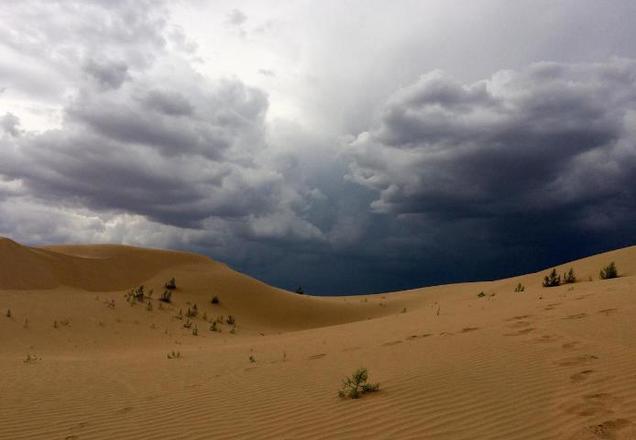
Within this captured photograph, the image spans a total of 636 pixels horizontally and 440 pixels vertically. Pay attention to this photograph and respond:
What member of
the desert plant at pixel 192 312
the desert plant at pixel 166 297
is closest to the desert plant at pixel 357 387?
the desert plant at pixel 192 312

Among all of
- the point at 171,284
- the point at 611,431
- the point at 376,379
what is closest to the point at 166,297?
the point at 171,284

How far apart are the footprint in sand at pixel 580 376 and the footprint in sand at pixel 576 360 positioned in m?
0.33

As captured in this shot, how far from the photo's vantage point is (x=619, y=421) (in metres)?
4.65

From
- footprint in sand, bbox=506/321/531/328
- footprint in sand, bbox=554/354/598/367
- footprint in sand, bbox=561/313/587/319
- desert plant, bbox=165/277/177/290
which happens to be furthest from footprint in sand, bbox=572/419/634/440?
desert plant, bbox=165/277/177/290

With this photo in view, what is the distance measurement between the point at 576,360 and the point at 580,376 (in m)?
0.69

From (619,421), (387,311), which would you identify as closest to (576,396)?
(619,421)

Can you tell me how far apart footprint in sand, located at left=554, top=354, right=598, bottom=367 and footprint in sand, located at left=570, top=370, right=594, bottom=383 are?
329 millimetres

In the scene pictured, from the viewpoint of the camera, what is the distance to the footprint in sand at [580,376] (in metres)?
5.79

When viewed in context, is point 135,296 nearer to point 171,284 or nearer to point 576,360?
point 171,284

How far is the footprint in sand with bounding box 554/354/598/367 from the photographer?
641cm

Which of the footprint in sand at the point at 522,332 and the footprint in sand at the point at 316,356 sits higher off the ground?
the footprint in sand at the point at 522,332

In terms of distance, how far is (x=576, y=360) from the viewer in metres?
6.53

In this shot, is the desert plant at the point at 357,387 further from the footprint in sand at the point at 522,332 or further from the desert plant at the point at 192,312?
the desert plant at the point at 192,312

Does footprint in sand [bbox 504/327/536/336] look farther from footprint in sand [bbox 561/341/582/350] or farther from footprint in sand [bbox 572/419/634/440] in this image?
footprint in sand [bbox 572/419/634/440]
